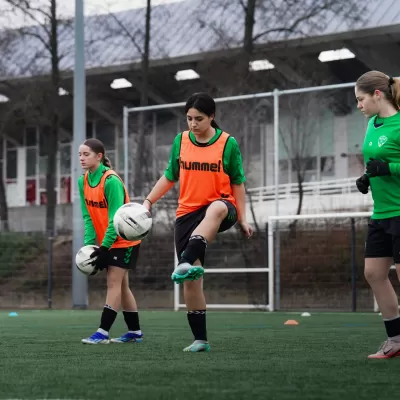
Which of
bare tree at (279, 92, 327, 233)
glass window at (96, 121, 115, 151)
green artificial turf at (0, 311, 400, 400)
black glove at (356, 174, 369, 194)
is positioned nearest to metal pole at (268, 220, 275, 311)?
bare tree at (279, 92, 327, 233)

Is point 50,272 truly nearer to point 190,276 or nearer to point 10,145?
point 10,145

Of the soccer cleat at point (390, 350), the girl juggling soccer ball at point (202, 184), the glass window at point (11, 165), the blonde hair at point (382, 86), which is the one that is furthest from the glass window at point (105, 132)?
the soccer cleat at point (390, 350)

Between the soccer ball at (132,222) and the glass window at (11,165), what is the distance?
1992cm

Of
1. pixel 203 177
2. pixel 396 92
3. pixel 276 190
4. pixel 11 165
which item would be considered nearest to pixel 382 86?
pixel 396 92

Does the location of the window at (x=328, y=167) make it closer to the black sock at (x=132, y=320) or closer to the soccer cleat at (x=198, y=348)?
the black sock at (x=132, y=320)

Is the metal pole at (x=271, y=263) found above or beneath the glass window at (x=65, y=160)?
beneath

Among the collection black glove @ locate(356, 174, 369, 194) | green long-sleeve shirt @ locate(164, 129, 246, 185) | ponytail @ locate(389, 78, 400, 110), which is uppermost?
ponytail @ locate(389, 78, 400, 110)

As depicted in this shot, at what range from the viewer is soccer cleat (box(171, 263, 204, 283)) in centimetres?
563

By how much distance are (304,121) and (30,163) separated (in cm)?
1120

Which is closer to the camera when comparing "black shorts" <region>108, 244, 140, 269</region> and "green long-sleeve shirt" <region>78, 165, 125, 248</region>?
"green long-sleeve shirt" <region>78, 165, 125, 248</region>

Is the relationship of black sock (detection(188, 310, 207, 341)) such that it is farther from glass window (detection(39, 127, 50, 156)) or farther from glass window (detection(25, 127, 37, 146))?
glass window (detection(25, 127, 37, 146))

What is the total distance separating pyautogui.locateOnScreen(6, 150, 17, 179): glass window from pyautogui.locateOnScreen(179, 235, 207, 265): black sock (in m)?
20.5

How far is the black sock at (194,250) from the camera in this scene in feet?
19.1

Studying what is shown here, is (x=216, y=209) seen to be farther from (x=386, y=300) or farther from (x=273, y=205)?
(x=273, y=205)
